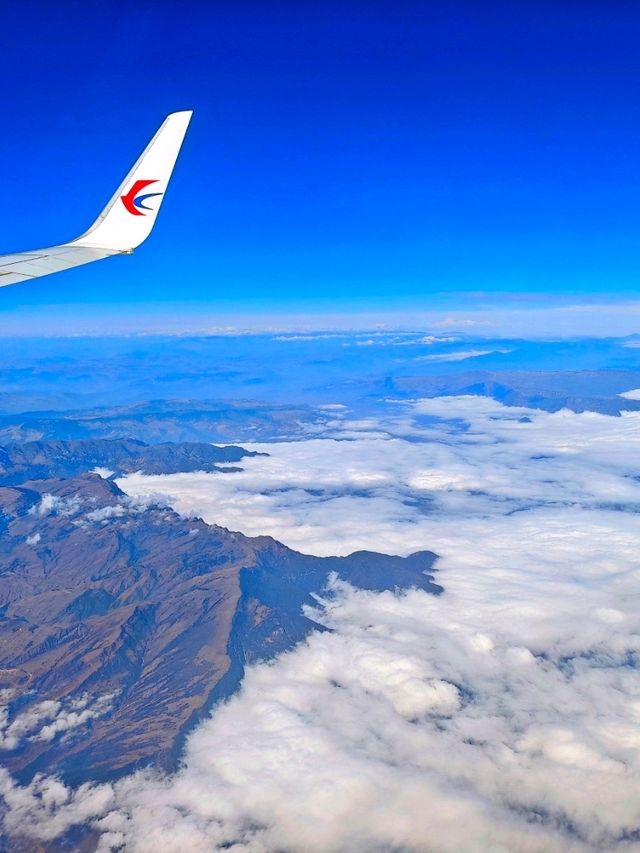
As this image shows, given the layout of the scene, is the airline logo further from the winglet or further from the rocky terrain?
the rocky terrain

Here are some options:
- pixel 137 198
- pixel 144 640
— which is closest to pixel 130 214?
pixel 137 198

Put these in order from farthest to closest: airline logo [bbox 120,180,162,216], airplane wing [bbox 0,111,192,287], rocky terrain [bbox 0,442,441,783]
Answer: rocky terrain [bbox 0,442,441,783], airline logo [bbox 120,180,162,216], airplane wing [bbox 0,111,192,287]

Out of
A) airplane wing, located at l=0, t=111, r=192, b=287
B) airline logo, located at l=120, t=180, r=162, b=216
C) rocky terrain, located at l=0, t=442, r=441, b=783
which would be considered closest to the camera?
airplane wing, located at l=0, t=111, r=192, b=287

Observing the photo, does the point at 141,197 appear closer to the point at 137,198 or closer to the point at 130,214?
the point at 137,198

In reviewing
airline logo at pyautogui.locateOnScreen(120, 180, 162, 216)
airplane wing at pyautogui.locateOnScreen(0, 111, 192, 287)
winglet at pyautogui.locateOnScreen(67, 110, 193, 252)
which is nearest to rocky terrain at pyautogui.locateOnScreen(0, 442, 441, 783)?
airplane wing at pyautogui.locateOnScreen(0, 111, 192, 287)

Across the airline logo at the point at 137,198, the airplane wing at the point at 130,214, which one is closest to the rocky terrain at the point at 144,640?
the airplane wing at the point at 130,214

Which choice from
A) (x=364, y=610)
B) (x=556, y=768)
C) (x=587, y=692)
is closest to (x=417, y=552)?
(x=364, y=610)

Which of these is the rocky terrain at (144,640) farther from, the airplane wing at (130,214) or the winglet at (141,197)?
the winglet at (141,197)

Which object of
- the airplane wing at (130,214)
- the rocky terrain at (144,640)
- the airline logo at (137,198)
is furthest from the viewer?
the rocky terrain at (144,640)
